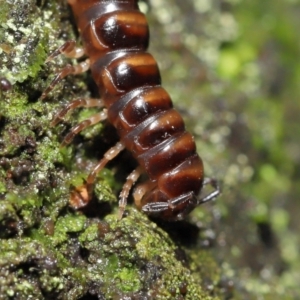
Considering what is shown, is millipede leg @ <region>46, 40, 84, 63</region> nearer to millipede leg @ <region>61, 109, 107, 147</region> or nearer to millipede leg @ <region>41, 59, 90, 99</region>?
millipede leg @ <region>41, 59, 90, 99</region>

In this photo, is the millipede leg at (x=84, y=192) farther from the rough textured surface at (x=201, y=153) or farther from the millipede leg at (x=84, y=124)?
the millipede leg at (x=84, y=124)

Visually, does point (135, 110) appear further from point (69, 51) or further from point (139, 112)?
point (69, 51)

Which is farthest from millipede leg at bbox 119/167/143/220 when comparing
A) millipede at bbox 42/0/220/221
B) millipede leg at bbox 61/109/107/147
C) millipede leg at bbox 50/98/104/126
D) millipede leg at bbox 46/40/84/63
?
millipede leg at bbox 46/40/84/63

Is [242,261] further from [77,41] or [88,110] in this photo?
[77,41]

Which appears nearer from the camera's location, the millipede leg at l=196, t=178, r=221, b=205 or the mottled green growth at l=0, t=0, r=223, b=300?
the mottled green growth at l=0, t=0, r=223, b=300

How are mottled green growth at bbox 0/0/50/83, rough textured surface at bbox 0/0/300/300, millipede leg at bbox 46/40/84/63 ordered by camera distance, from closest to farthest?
rough textured surface at bbox 0/0/300/300
mottled green growth at bbox 0/0/50/83
millipede leg at bbox 46/40/84/63

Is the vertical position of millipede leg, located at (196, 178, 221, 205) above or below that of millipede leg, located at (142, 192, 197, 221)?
below

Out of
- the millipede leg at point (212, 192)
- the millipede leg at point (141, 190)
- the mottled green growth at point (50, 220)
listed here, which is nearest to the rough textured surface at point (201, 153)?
the mottled green growth at point (50, 220)

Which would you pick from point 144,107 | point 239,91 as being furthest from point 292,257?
point 144,107
